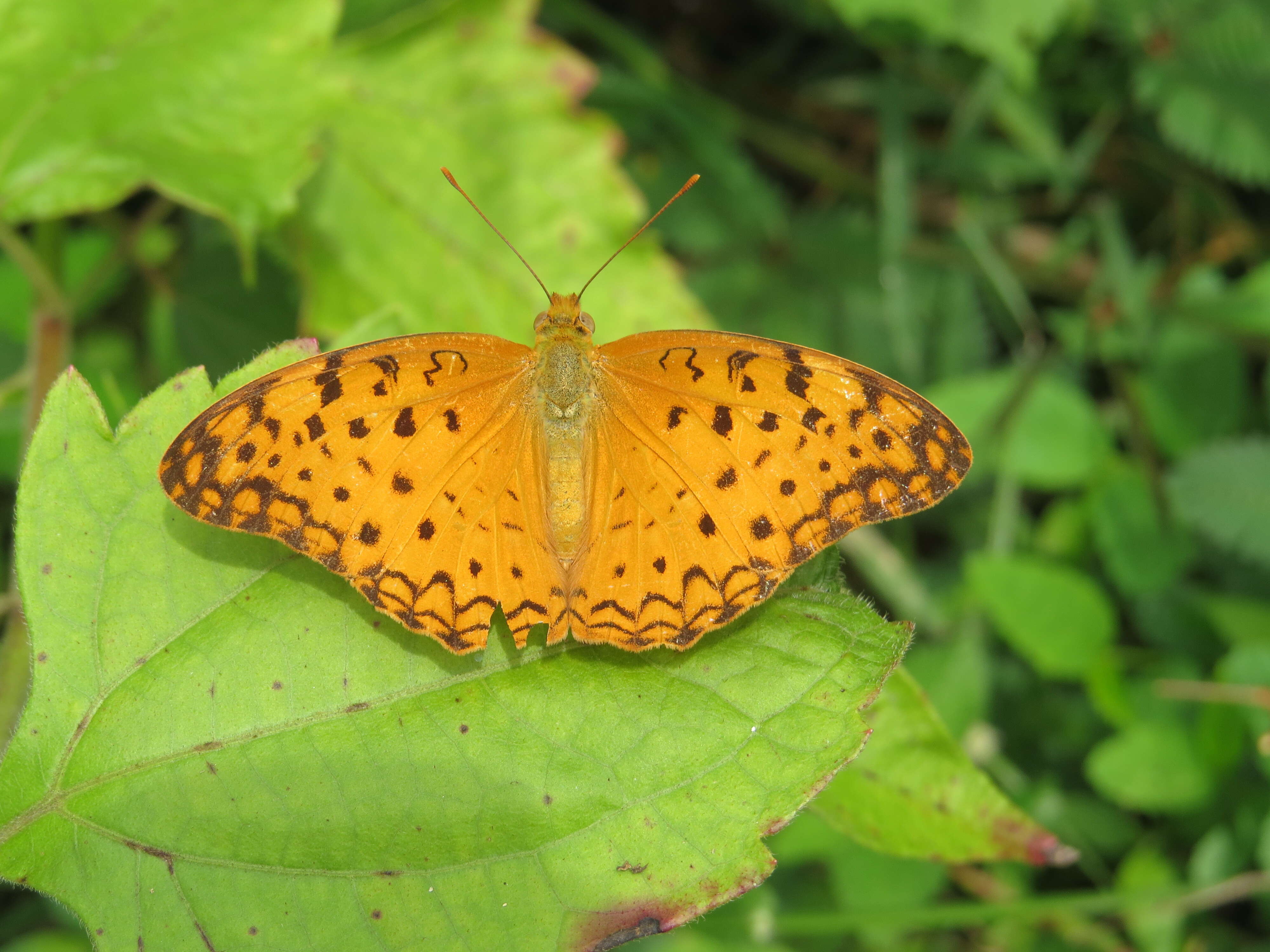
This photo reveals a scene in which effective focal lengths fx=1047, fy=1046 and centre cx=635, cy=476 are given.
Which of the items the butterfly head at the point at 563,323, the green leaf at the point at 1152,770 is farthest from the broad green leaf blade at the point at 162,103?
the green leaf at the point at 1152,770

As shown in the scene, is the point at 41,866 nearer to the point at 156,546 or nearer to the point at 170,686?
the point at 170,686

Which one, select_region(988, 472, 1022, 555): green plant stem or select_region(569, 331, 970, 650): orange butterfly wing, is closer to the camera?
select_region(569, 331, 970, 650): orange butterfly wing

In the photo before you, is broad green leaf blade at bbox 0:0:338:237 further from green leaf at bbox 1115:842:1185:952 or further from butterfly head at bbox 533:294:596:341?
green leaf at bbox 1115:842:1185:952

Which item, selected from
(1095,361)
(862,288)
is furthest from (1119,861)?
(862,288)

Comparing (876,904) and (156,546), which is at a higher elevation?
(156,546)

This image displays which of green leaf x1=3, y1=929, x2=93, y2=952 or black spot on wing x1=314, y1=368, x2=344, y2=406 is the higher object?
black spot on wing x1=314, y1=368, x2=344, y2=406

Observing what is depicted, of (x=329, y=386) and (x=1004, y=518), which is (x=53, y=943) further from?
(x=1004, y=518)

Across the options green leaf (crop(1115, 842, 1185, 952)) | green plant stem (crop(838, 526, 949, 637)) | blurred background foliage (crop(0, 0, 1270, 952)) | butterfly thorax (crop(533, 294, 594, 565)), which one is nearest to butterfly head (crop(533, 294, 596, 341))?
butterfly thorax (crop(533, 294, 594, 565))

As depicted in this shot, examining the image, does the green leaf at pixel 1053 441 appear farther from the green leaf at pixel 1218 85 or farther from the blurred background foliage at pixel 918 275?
the green leaf at pixel 1218 85
